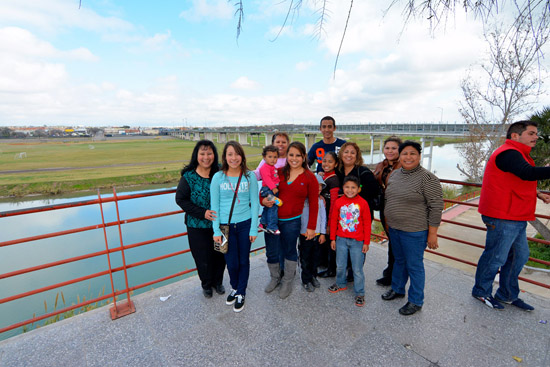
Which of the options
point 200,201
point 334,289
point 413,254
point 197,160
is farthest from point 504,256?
point 197,160

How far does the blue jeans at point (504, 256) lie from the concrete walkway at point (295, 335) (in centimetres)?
21

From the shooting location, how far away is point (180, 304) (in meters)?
2.74

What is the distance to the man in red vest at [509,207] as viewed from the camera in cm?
226

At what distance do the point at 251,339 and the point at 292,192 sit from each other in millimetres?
1408

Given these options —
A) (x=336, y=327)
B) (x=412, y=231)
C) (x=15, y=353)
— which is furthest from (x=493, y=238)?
(x=15, y=353)

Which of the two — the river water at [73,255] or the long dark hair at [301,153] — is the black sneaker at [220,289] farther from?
the river water at [73,255]

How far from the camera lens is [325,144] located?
11.5ft

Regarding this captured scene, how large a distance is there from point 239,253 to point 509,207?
2.66 m

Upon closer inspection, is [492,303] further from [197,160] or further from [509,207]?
[197,160]

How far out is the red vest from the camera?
2.31 meters

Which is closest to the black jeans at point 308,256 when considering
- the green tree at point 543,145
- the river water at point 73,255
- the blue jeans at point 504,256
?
the blue jeans at point 504,256

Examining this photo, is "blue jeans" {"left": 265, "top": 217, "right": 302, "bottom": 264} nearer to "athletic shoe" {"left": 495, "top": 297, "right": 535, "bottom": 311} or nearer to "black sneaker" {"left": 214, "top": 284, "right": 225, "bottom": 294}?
"black sneaker" {"left": 214, "top": 284, "right": 225, "bottom": 294}

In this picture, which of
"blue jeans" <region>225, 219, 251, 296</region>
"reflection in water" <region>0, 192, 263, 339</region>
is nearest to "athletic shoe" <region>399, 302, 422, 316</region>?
"blue jeans" <region>225, 219, 251, 296</region>

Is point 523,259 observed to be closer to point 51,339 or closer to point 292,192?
point 292,192
